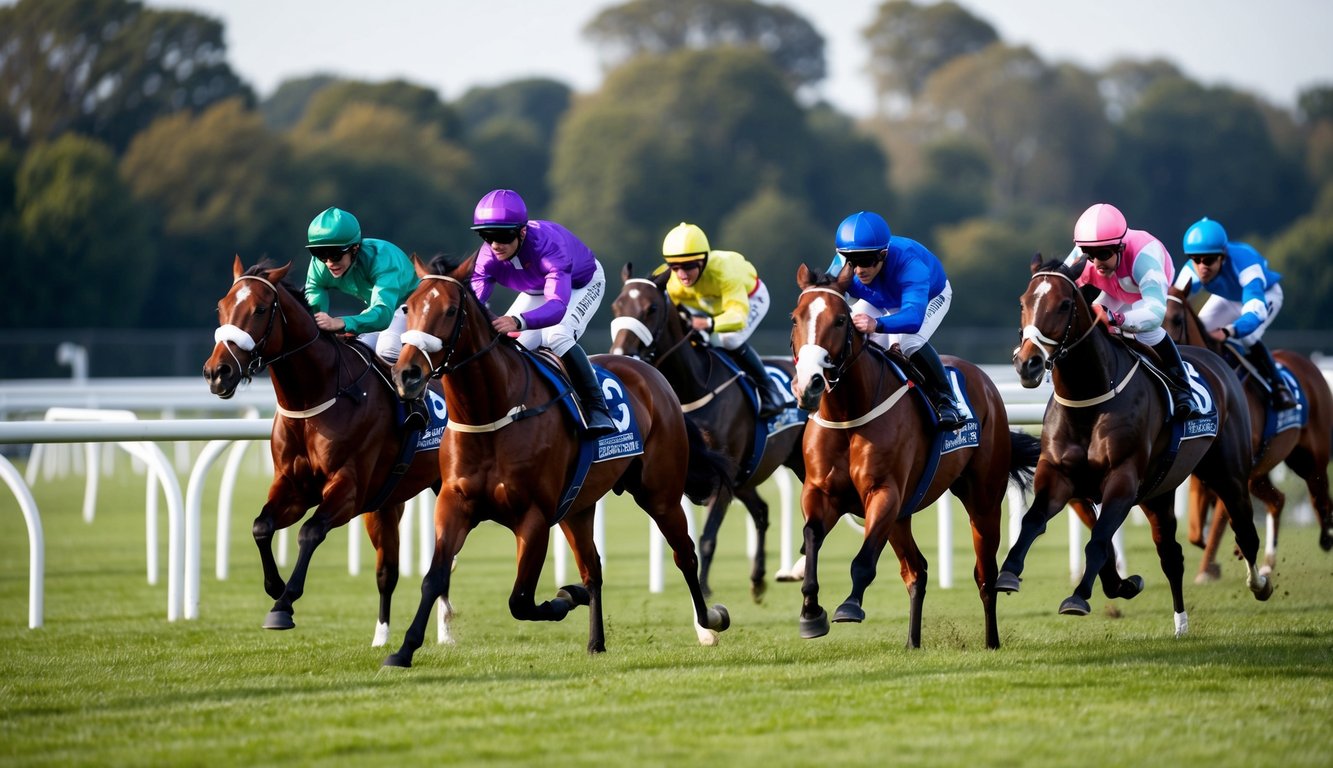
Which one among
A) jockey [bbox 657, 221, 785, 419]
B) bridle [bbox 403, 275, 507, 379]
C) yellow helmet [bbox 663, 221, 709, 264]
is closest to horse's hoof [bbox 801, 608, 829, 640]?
bridle [bbox 403, 275, 507, 379]

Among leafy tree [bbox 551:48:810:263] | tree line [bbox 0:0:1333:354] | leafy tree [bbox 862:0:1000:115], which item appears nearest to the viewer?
tree line [bbox 0:0:1333:354]

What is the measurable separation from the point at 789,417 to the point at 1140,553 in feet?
11.3

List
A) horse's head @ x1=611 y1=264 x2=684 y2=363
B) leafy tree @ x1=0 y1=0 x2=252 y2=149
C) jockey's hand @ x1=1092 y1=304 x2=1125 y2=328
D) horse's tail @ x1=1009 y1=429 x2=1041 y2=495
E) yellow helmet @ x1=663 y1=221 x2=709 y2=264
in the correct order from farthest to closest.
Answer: leafy tree @ x1=0 y1=0 x2=252 y2=149
yellow helmet @ x1=663 y1=221 x2=709 y2=264
horse's head @ x1=611 y1=264 x2=684 y2=363
horse's tail @ x1=1009 y1=429 x2=1041 y2=495
jockey's hand @ x1=1092 y1=304 x2=1125 y2=328

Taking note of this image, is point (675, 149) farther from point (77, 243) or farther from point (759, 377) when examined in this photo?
point (759, 377)

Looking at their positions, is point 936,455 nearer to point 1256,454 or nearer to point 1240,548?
point 1240,548

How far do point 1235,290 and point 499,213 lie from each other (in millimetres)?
4776

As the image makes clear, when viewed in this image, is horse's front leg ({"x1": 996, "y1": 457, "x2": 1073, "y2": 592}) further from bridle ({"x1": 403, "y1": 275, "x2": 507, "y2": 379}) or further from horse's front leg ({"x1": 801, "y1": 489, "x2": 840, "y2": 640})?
bridle ({"x1": 403, "y1": 275, "x2": 507, "y2": 379})

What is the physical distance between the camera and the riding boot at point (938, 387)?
697cm

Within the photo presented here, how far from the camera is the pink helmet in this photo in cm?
708

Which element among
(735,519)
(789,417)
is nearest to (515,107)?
(735,519)

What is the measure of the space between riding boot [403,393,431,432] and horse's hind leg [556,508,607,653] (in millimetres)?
777

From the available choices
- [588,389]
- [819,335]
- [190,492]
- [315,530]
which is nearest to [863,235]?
[819,335]

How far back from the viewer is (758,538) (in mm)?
9320

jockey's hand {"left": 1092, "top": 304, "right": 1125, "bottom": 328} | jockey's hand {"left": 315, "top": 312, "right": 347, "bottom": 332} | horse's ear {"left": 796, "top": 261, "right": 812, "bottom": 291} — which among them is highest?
horse's ear {"left": 796, "top": 261, "right": 812, "bottom": 291}
